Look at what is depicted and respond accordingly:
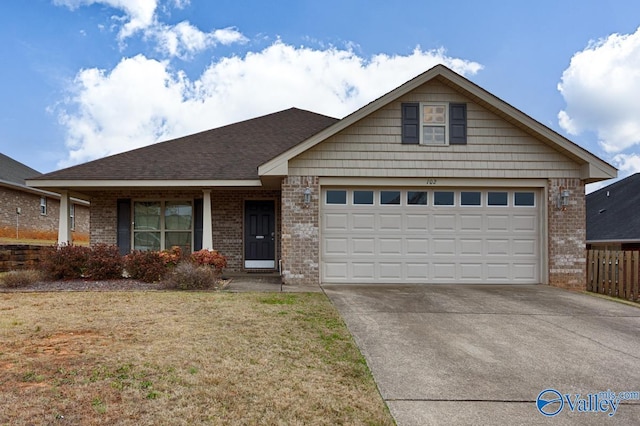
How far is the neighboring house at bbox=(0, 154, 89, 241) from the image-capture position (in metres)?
20.8

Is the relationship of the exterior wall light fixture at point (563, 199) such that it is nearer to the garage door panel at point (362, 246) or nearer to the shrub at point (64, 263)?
the garage door panel at point (362, 246)

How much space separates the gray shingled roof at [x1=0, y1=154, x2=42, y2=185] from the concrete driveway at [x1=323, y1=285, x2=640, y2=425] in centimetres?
1971

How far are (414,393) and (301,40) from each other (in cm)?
1484

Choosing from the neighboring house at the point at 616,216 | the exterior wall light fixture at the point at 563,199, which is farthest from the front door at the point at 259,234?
the neighboring house at the point at 616,216

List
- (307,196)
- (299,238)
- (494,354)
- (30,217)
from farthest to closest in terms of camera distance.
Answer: (30,217) → (299,238) → (307,196) → (494,354)

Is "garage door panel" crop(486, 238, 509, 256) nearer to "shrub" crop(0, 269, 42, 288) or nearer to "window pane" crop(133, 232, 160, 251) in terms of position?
"window pane" crop(133, 232, 160, 251)

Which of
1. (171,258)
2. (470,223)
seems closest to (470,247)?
(470,223)

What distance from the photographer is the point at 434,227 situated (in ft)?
36.5

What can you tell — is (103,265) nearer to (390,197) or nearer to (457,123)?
(390,197)

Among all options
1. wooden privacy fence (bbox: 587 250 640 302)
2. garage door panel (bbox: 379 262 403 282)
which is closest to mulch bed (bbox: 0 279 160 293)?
garage door panel (bbox: 379 262 403 282)

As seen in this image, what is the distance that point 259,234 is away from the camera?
44.4 ft

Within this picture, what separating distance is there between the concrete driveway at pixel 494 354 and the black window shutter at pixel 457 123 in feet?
13.2

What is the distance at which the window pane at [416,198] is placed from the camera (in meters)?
11.1

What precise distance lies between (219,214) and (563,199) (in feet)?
31.6
